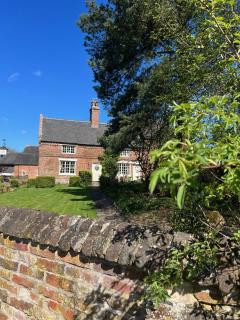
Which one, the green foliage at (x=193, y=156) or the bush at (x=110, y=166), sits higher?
the bush at (x=110, y=166)

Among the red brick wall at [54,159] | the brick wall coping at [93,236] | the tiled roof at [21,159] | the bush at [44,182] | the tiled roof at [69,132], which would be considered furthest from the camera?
the tiled roof at [21,159]

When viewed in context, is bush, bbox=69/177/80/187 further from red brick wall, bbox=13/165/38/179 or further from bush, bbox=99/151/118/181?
bush, bbox=99/151/118/181

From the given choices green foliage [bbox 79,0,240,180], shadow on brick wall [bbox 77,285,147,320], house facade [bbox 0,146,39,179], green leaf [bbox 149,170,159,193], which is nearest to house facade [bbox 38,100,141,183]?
house facade [bbox 0,146,39,179]

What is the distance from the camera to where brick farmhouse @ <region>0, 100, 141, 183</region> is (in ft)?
176

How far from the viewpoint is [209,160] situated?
61.7 inches

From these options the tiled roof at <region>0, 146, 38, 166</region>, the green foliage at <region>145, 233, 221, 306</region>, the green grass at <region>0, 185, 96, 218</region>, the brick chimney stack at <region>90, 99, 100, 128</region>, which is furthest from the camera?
the brick chimney stack at <region>90, 99, 100, 128</region>

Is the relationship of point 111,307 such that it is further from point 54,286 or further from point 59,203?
point 59,203

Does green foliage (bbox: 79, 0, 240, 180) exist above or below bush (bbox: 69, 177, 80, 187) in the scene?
above

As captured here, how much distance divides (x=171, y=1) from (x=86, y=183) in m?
33.3

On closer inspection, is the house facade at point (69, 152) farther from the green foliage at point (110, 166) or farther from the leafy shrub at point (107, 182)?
the green foliage at point (110, 166)

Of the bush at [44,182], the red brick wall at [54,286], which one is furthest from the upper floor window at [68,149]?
the red brick wall at [54,286]

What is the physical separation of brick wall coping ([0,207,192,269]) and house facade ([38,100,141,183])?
48.6m

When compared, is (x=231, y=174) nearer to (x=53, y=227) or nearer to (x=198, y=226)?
(x=198, y=226)

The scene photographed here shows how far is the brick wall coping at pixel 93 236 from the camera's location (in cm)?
257
